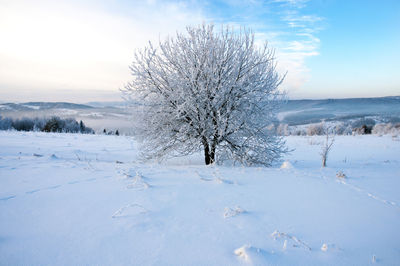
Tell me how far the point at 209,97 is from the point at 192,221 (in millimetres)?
4175

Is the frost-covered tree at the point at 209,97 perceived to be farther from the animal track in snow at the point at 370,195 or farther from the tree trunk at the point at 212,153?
the animal track in snow at the point at 370,195

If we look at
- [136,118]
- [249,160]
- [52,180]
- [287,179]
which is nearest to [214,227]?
[287,179]

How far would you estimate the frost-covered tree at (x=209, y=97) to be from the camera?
5.76 m

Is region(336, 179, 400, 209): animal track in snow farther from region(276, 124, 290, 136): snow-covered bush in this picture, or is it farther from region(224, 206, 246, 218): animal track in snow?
region(276, 124, 290, 136): snow-covered bush

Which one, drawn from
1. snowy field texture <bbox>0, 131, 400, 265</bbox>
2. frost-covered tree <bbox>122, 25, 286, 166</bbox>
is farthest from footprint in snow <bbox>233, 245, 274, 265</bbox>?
frost-covered tree <bbox>122, 25, 286, 166</bbox>

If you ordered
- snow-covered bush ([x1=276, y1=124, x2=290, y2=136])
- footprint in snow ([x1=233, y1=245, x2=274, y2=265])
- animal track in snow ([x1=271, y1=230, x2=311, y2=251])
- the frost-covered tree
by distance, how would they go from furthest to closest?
snow-covered bush ([x1=276, y1=124, x2=290, y2=136]), the frost-covered tree, animal track in snow ([x1=271, y1=230, x2=311, y2=251]), footprint in snow ([x1=233, y1=245, x2=274, y2=265])

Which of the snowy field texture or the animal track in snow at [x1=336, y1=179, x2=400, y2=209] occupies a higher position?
the snowy field texture

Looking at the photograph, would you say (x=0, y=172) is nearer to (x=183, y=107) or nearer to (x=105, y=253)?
(x=105, y=253)

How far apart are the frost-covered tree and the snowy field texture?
2.66 metres

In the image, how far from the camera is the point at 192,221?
2125 millimetres

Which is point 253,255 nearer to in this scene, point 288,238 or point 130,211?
point 288,238

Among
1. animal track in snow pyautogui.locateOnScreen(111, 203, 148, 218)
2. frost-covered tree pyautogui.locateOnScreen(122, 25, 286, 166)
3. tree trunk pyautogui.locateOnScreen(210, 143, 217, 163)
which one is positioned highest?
frost-covered tree pyautogui.locateOnScreen(122, 25, 286, 166)

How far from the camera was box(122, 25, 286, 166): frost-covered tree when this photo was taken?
576cm

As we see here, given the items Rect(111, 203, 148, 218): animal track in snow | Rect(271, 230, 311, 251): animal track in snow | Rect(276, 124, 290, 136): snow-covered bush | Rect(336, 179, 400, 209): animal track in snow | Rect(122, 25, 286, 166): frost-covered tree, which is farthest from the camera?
Rect(276, 124, 290, 136): snow-covered bush
